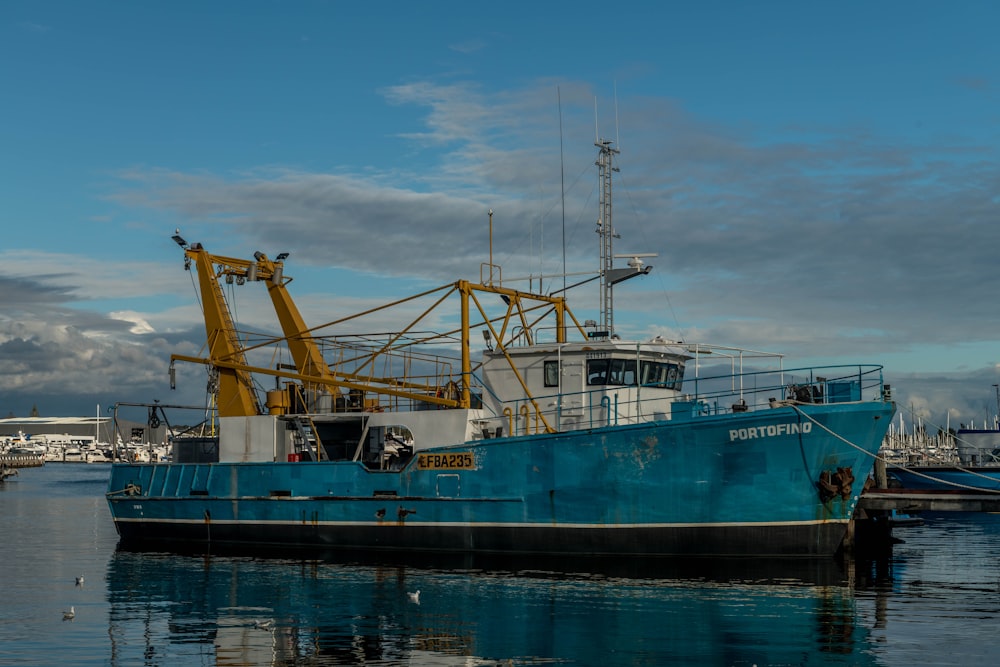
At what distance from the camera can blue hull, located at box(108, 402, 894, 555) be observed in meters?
24.0

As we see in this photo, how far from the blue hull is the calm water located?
84cm

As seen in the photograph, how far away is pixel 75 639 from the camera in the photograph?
16984 millimetres

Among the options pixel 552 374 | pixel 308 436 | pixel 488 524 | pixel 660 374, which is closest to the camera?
pixel 488 524

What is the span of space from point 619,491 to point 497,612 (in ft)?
22.6

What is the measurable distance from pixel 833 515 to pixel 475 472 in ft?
29.7

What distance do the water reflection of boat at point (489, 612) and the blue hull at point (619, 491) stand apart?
Answer: 683mm

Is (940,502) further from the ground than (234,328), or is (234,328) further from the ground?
(234,328)


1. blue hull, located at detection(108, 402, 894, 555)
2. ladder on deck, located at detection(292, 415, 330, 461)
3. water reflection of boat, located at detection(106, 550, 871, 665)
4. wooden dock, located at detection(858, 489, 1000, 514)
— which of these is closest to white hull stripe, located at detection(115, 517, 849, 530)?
blue hull, located at detection(108, 402, 894, 555)

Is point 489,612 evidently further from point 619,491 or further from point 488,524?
point 488,524

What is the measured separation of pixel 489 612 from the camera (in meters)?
19.1

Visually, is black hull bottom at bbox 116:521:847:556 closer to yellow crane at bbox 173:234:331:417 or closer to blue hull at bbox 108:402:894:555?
blue hull at bbox 108:402:894:555

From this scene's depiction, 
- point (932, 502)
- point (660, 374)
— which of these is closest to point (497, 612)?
point (660, 374)

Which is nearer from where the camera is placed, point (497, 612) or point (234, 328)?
point (497, 612)

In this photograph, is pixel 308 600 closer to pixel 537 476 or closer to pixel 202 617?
pixel 202 617
